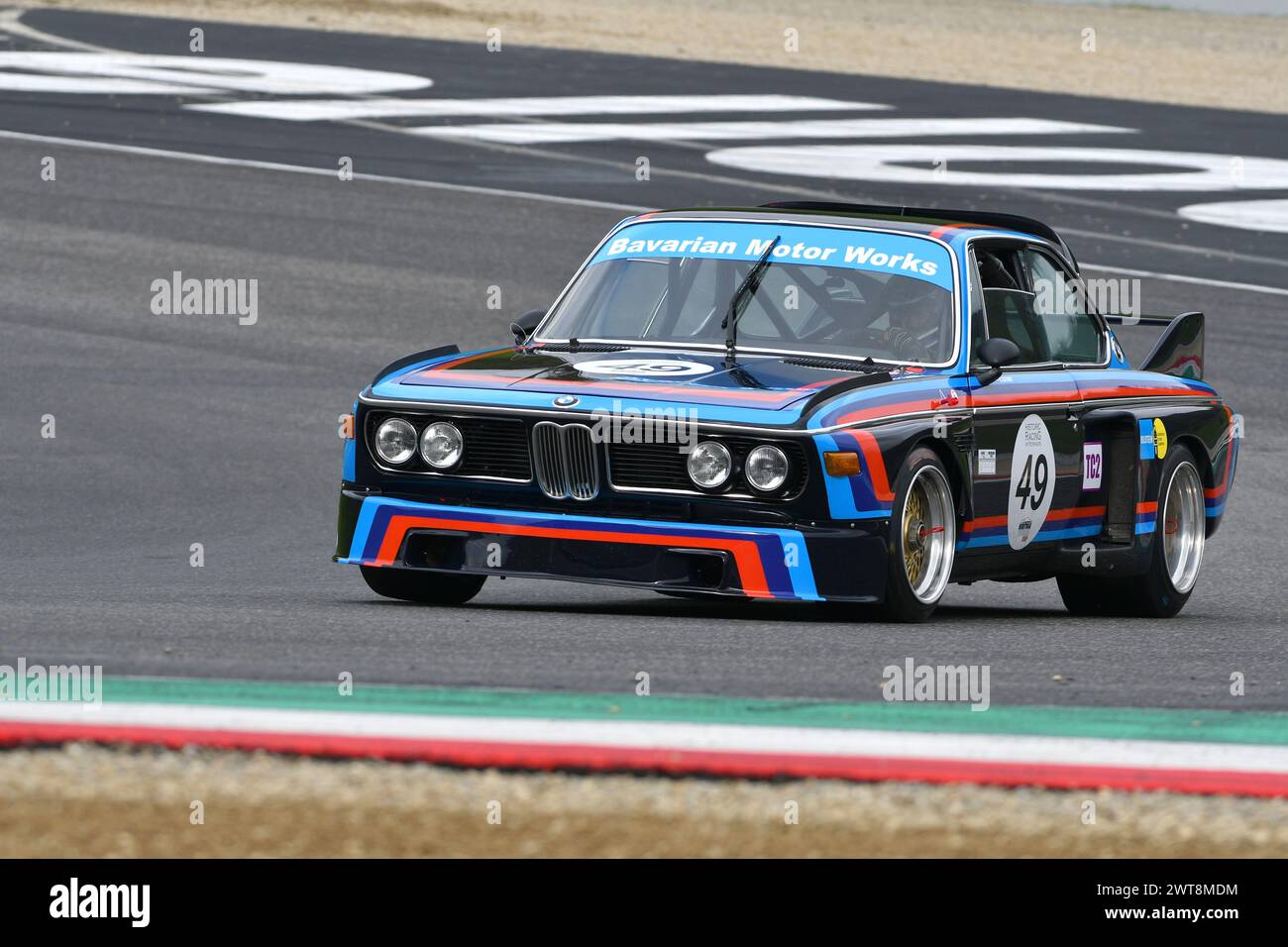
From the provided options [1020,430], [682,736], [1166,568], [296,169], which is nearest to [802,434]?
[1020,430]

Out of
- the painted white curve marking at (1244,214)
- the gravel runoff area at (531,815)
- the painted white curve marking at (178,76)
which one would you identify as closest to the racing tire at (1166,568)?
the gravel runoff area at (531,815)

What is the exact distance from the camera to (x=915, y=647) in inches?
314

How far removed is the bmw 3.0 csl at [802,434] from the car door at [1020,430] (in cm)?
1

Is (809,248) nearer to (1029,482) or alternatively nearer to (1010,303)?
(1010,303)

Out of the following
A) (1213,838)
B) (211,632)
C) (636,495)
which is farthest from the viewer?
(636,495)

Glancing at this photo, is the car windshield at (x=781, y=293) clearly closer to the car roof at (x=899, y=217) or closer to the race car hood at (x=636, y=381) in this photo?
the car roof at (x=899, y=217)

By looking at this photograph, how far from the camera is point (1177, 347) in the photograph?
36.3 feet

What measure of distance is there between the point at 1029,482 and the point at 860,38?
111 ft

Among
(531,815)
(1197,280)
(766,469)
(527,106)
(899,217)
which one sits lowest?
(531,815)

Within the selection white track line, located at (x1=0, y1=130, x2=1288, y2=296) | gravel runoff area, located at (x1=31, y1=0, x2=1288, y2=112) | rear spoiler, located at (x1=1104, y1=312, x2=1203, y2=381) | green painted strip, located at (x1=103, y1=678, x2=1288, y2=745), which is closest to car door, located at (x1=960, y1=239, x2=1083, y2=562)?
rear spoiler, located at (x1=1104, y1=312, x2=1203, y2=381)

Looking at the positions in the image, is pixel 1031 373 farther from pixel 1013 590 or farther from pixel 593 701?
pixel 593 701

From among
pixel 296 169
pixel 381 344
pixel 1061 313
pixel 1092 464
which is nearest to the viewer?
pixel 1092 464
